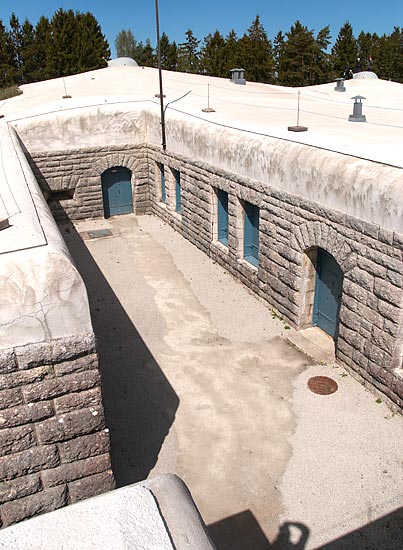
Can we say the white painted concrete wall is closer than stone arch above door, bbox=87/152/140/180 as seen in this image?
Yes

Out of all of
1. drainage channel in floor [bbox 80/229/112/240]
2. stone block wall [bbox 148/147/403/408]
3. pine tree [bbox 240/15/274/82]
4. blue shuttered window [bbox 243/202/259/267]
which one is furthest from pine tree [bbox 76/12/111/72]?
blue shuttered window [bbox 243/202/259/267]

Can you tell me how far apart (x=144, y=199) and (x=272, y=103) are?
17.3ft

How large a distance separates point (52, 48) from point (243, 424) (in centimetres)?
3723

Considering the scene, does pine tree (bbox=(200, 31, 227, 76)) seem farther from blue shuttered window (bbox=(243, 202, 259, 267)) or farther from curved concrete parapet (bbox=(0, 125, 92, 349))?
curved concrete parapet (bbox=(0, 125, 92, 349))

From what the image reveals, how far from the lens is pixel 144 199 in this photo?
1664 centimetres

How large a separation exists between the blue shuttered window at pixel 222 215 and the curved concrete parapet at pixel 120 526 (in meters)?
10.1

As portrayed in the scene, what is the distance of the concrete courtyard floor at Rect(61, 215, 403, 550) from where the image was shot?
5715 mm

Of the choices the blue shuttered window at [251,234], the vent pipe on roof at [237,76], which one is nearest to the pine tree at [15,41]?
the vent pipe on roof at [237,76]

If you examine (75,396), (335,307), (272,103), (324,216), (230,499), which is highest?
(272,103)

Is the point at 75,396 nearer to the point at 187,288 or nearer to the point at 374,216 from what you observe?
the point at 374,216

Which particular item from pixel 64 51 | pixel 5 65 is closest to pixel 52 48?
pixel 64 51

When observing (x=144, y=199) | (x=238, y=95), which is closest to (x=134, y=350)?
(x=144, y=199)

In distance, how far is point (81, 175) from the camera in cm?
1557

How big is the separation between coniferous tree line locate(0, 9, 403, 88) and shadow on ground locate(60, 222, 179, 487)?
2875 cm
